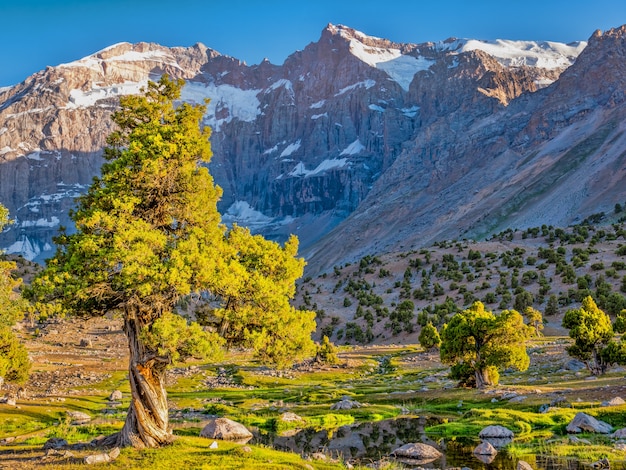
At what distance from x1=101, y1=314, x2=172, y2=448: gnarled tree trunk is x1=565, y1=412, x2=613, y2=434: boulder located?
69.9ft

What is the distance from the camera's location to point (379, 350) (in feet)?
307

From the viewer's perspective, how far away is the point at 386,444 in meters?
33.4

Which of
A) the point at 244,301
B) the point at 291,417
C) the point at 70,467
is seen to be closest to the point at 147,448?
the point at 70,467

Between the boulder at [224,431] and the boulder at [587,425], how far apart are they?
18.8 metres

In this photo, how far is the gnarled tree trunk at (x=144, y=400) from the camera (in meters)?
24.9

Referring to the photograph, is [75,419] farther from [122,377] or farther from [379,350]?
[379,350]

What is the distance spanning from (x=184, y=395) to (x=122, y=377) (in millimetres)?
14620

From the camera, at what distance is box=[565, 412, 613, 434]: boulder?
30.7m

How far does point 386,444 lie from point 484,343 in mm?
18969

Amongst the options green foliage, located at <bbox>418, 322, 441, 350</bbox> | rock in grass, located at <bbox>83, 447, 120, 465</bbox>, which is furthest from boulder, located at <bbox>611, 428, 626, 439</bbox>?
green foliage, located at <bbox>418, 322, 441, 350</bbox>

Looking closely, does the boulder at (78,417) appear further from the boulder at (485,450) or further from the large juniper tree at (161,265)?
the boulder at (485,450)

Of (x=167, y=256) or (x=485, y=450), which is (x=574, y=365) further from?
(x=167, y=256)

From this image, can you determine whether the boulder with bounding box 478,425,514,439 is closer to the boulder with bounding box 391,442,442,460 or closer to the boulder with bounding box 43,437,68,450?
the boulder with bounding box 391,442,442,460

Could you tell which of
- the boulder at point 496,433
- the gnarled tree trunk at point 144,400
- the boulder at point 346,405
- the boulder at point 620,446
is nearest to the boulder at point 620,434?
the boulder at point 620,446
